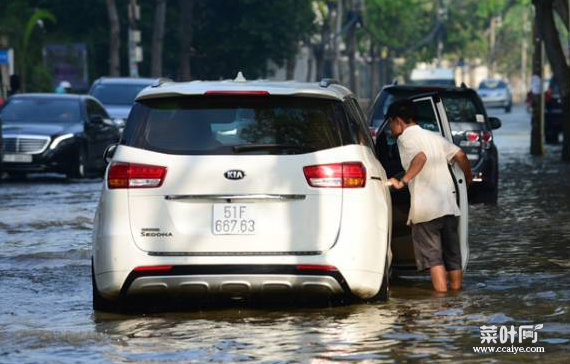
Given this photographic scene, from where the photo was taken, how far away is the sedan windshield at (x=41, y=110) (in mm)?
28344

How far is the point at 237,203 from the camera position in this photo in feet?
32.7

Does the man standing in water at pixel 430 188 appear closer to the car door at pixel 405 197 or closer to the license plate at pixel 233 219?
the car door at pixel 405 197

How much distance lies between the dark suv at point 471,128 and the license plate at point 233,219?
A: 10790 mm

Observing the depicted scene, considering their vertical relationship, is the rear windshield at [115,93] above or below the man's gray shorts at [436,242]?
below

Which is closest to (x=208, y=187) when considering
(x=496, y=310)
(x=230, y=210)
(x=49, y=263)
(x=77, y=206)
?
(x=230, y=210)

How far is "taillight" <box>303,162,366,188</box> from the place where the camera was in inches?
394

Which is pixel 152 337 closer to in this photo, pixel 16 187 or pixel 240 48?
pixel 16 187

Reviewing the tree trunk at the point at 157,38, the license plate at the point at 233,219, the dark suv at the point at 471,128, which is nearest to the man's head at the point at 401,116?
the license plate at the point at 233,219

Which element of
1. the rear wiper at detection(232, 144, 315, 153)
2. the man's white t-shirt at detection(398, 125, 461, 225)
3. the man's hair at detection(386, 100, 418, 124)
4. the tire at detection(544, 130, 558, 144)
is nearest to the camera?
the rear wiper at detection(232, 144, 315, 153)

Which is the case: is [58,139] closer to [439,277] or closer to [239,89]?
[439,277]

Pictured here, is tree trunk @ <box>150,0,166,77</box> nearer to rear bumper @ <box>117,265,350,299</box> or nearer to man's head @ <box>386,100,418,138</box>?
man's head @ <box>386,100,418,138</box>

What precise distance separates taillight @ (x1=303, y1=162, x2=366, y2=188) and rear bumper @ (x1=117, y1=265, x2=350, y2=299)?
532mm

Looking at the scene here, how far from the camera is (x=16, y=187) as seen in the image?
25656 mm

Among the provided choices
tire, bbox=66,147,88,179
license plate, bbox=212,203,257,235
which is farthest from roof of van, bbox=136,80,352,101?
tire, bbox=66,147,88,179
